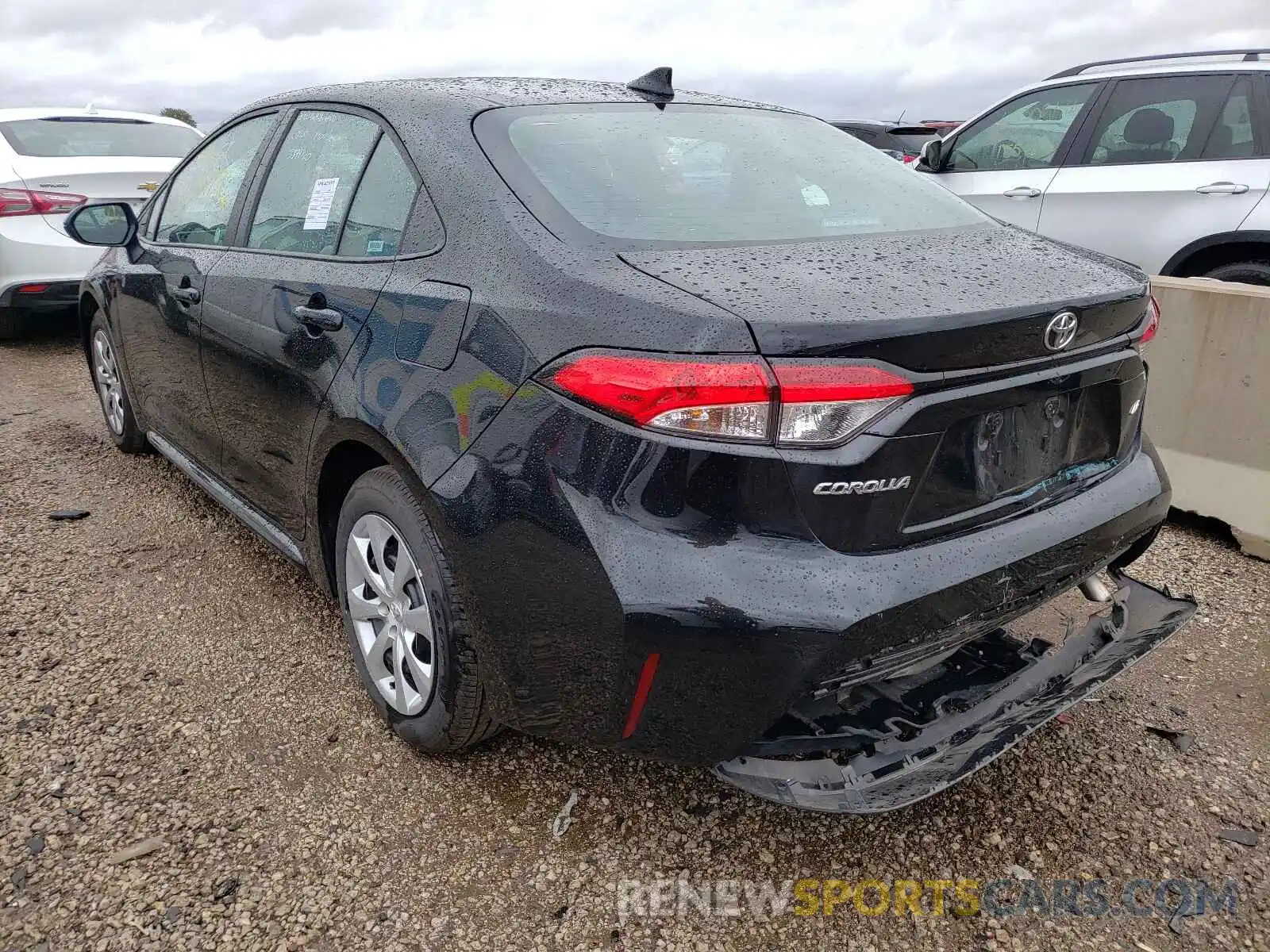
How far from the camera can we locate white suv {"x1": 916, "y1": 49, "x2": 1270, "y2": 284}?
4496 mm

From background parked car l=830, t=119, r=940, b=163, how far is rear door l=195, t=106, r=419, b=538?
10.4 metres

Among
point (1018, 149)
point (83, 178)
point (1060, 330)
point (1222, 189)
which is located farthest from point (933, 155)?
point (83, 178)

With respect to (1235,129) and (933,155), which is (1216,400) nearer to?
(1235,129)

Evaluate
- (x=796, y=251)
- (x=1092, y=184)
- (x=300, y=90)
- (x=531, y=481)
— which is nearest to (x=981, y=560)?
(x=796, y=251)

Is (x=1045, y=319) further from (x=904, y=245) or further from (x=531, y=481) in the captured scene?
(x=531, y=481)

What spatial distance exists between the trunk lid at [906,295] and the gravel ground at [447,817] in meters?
1.15

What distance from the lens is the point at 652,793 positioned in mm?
2268

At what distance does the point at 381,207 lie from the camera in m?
2.32

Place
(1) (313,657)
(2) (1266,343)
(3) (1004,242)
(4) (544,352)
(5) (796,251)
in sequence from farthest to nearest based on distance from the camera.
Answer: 1. (2) (1266,343)
2. (1) (313,657)
3. (3) (1004,242)
4. (5) (796,251)
5. (4) (544,352)

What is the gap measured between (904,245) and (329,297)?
1.40 metres

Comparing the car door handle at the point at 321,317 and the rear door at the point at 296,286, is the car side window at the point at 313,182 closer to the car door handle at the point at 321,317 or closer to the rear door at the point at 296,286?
the rear door at the point at 296,286

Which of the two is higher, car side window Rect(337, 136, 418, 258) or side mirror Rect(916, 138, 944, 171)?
car side window Rect(337, 136, 418, 258)

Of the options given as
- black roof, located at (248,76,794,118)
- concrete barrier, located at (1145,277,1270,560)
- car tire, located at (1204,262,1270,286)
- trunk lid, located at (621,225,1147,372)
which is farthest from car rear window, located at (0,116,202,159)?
car tire, located at (1204,262,1270,286)

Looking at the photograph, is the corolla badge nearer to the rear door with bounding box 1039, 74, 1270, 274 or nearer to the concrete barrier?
the concrete barrier
